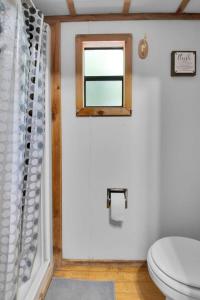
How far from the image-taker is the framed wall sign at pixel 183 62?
1775 millimetres

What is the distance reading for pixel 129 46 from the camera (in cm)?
178

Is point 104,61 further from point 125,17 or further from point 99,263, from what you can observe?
point 99,263

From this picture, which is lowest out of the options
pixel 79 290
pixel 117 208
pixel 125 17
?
pixel 79 290

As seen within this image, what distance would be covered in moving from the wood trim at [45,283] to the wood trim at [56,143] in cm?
12

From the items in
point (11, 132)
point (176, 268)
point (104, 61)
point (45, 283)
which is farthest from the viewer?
point (104, 61)

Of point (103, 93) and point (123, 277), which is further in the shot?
point (103, 93)

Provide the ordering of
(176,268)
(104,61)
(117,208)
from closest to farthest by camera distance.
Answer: (176,268) < (117,208) < (104,61)

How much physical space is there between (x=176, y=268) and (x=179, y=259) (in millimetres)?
98

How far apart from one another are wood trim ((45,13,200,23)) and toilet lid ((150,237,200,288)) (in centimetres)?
157

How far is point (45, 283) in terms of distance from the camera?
1613mm

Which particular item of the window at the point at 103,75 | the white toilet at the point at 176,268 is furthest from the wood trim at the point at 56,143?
the white toilet at the point at 176,268

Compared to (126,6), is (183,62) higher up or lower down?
lower down

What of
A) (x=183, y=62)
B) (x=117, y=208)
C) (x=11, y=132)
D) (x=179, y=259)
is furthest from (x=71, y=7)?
(x=179, y=259)

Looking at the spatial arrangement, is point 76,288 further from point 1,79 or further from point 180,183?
point 1,79
